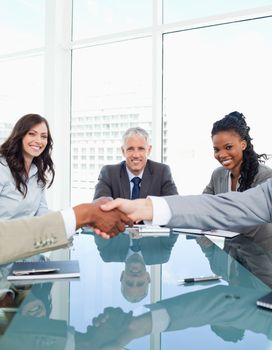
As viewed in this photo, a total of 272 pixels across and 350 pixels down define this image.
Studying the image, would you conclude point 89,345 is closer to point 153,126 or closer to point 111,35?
point 153,126

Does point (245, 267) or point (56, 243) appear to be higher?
point (56, 243)

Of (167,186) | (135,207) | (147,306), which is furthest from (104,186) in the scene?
(147,306)

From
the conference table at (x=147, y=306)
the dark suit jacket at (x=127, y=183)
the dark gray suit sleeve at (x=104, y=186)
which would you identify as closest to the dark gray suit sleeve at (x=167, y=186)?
the dark suit jacket at (x=127, y=183)

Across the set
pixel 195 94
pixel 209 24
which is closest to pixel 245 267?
pixel 195 94

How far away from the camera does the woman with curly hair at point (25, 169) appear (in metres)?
2.71

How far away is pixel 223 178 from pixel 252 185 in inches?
12.5

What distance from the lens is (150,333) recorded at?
35.0 inches

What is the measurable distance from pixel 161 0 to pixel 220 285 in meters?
3.92

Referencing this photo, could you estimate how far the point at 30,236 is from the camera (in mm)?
1354

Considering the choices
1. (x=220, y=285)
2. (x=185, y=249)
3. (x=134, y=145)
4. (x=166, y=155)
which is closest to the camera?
(x=220, y=285)

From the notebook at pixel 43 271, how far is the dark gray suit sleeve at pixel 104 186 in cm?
169

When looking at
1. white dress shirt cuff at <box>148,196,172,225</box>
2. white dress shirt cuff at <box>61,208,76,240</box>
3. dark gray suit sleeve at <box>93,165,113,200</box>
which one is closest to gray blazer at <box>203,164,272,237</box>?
dark gray suit sleeve at <box>93,165,113,200</box>

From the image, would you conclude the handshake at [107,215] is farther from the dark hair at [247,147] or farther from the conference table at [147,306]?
the dark hair at [247,147]

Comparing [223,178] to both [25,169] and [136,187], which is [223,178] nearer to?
[136,187]
